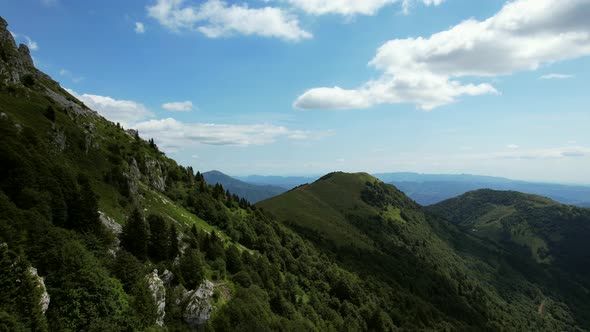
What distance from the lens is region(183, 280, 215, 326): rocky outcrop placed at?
145 feet

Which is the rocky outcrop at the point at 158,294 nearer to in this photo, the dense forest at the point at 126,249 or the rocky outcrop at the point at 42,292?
the dense forest at the point at 126,249

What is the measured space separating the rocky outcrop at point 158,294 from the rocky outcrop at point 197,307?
3.70 m

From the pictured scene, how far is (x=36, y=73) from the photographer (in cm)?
10969

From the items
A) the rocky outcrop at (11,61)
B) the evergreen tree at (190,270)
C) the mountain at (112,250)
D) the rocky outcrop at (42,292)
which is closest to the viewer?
the rocky outcrop at (42,292)

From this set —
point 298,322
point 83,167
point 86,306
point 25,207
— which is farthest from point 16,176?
point 298,322

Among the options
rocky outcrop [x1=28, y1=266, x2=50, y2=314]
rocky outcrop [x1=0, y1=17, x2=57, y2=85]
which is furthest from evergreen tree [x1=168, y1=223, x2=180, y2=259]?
rocky outcrop [x1=0, y1=17, x2=57, y2=85]

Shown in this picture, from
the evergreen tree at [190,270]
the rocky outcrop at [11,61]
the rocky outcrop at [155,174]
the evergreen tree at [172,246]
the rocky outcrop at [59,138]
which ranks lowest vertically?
the evergreen tree at [190,270]

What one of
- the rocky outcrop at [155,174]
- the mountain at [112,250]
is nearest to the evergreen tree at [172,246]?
the mountain at [112,250]

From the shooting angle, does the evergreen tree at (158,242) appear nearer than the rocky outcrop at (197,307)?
No

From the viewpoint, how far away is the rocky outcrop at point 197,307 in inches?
1742

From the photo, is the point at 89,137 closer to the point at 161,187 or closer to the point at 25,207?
the point at 161,187

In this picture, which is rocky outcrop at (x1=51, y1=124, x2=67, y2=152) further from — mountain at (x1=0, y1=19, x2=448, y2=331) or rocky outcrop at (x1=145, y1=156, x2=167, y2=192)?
rocky outcrop at (x1=145, y1=156, x2=167, y2=192)

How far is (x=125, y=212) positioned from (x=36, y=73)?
8456cm

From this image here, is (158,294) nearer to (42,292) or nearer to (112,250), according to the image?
(112,250)
